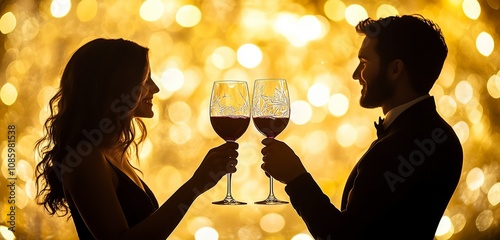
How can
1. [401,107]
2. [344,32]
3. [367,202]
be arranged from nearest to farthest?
[367,202]
[401,107]
[344,32]

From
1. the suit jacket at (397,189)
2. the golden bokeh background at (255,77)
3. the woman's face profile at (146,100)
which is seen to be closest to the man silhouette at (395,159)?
the suit jacket at (397,189)

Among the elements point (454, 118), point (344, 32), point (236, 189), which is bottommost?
point (236, 189)

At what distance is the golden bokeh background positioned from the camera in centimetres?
201

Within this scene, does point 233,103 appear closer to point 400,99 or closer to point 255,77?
point 400,99

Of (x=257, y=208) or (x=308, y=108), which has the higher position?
(x=308, y=108)

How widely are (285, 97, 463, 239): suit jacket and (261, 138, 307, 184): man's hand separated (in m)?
0.02

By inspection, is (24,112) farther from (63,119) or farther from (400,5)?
(400,5)

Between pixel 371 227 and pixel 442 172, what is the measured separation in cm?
17

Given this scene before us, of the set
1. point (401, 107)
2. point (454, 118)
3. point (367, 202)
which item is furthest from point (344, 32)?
point (367, 202)

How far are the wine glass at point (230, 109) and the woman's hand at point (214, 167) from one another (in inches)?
2.0

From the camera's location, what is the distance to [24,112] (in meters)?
2.12

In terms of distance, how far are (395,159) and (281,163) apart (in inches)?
8.5

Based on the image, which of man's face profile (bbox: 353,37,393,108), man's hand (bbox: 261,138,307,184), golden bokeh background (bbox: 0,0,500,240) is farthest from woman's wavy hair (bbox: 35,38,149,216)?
golden bokeh background (bbox: 0,0,500,240)

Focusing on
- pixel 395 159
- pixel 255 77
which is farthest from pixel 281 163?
pixel 255 77
